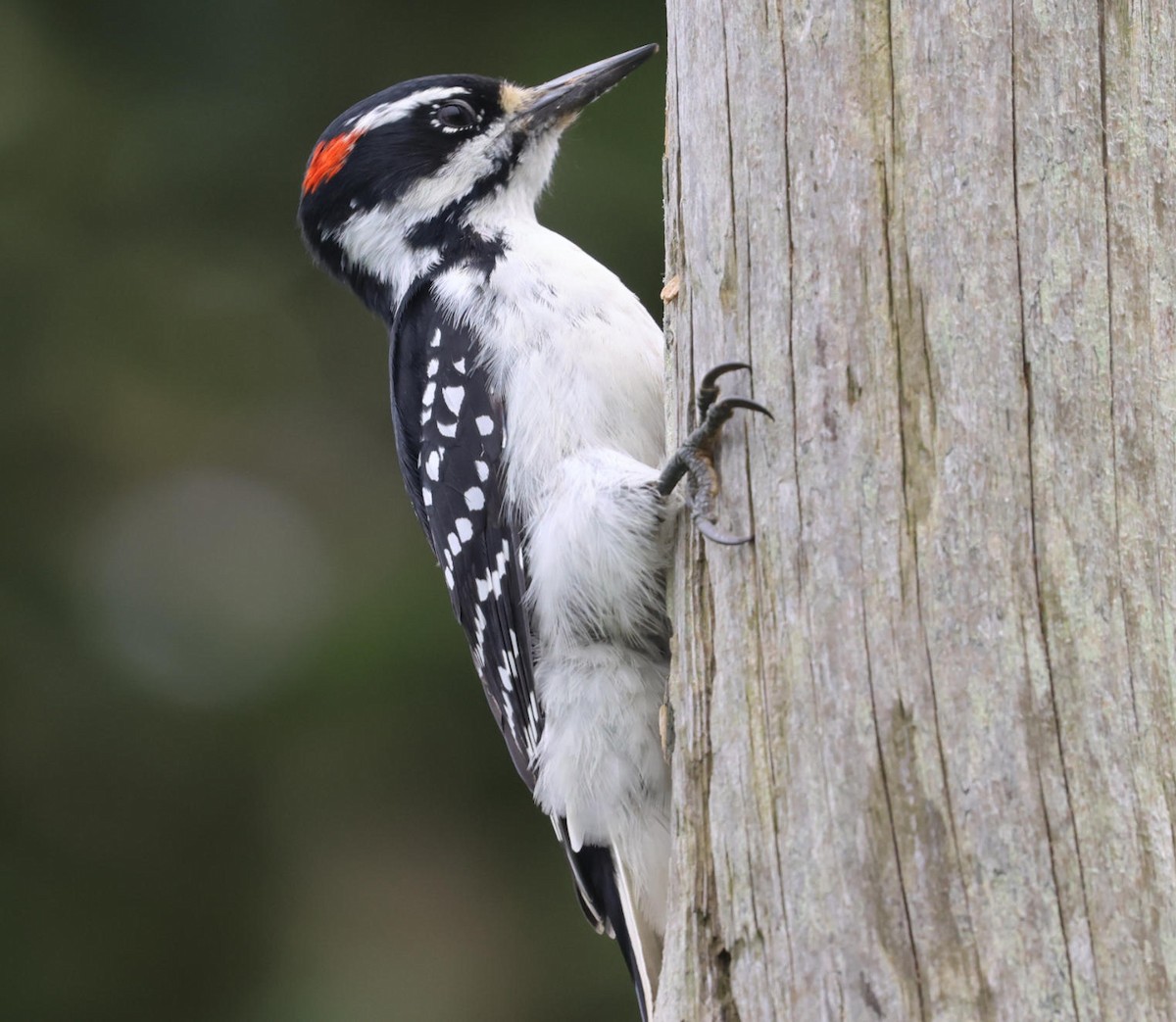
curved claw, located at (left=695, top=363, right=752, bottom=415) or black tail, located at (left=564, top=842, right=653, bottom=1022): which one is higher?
curved claw, located at (left=695, top=363, right=752, bottom=415)

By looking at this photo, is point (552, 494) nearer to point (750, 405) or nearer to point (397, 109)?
point (750, 405)

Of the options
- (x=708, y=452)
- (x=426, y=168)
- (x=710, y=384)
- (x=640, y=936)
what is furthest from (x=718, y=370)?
(x=426, y=168)

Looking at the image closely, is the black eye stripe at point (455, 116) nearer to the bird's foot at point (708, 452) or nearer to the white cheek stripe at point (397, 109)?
the white cheek stripe at point (397, 109)

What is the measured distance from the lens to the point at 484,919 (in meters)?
6.21

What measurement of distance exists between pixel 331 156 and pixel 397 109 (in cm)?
23

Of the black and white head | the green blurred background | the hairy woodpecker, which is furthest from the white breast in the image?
the green blurred background

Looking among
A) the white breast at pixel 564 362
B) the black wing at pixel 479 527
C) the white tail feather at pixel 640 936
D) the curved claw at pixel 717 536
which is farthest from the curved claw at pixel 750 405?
the white tail feather at pixel 640 936

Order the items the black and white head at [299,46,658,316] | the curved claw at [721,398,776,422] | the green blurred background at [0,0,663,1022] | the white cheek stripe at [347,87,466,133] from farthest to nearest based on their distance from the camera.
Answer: the green blurred background at [0,0,663,1022] < the white cheek stripe at [347,87,466,133] < the black and white head at [299,46,658,316] < the curved claw at [721,398,776,422]

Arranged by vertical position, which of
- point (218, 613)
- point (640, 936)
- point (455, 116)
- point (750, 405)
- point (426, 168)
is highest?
point (455, 116)

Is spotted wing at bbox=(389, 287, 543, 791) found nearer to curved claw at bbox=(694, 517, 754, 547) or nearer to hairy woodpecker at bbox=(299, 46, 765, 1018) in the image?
hairy woodpecker at bbox=(299, 46, 765, 1018)

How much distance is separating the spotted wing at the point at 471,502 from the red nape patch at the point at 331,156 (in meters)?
0.57

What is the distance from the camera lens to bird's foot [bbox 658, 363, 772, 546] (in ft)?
7.59

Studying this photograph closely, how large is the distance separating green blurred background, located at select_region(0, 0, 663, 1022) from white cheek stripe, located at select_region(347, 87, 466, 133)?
88.9 inches

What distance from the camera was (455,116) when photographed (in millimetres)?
3963
